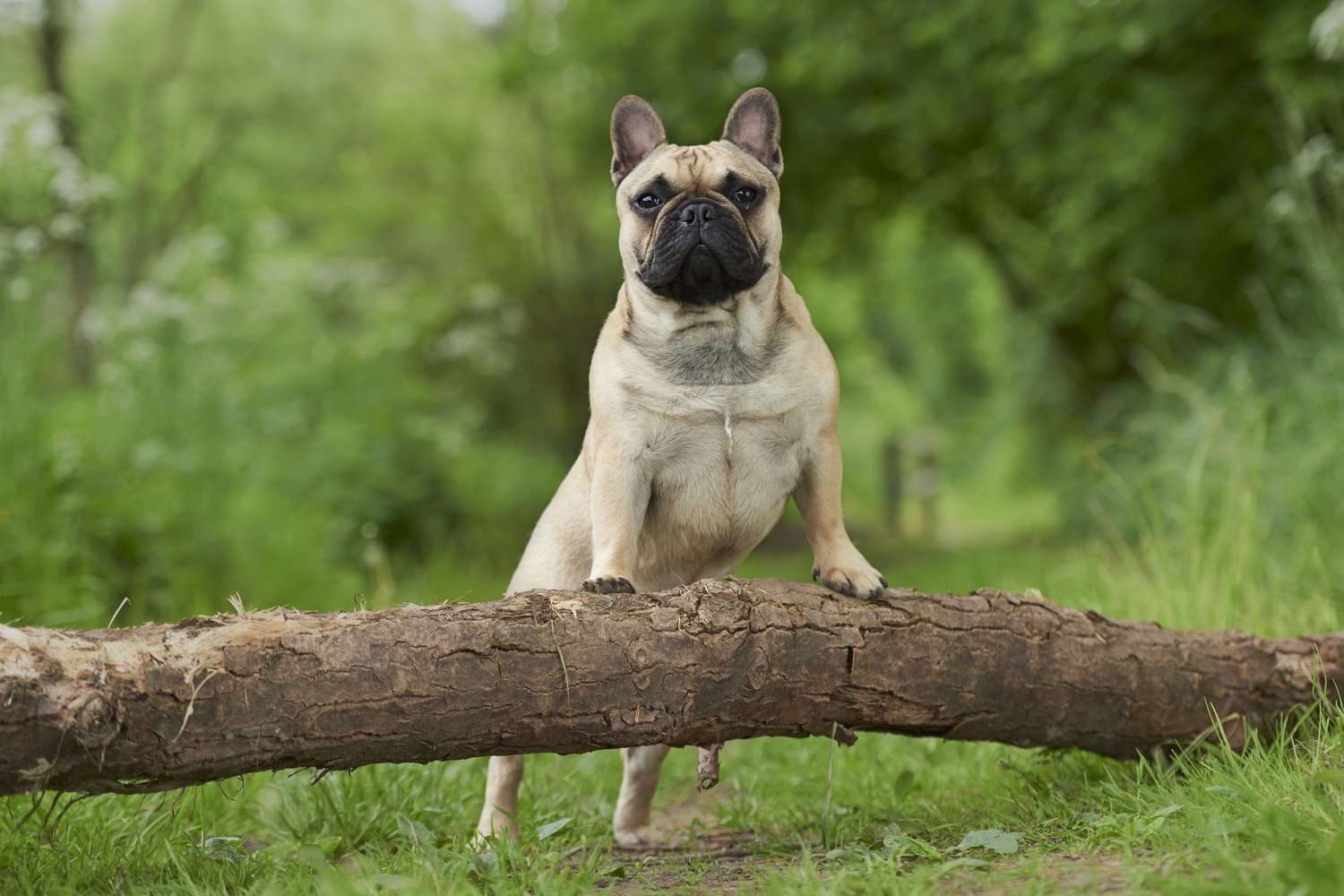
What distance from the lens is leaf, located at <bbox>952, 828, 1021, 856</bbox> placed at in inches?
140

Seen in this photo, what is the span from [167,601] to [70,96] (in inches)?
524

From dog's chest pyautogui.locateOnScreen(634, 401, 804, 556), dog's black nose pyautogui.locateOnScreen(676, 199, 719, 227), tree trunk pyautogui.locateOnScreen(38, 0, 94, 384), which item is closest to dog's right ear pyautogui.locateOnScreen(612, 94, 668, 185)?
dog's black nose pyautogui.locateOnScreen(676, 199, 719, 227)

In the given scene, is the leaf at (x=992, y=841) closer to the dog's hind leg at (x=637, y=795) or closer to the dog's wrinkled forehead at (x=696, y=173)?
the dog's hind leg at (x=637, y=795)

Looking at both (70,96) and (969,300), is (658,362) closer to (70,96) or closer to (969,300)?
(70,96)

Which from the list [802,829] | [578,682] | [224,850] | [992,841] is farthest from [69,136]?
[992,841]

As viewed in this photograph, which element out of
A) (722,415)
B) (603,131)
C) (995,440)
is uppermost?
(603,131)

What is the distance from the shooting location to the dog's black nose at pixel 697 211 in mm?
A: 3965

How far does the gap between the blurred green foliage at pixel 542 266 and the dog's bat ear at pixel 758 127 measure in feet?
9.55

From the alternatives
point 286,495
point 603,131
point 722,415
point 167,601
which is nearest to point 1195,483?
point 722,415

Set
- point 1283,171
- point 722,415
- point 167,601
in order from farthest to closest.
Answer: point 1283,171, point 167,601, point 722,415

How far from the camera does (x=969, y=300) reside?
37.3 metres

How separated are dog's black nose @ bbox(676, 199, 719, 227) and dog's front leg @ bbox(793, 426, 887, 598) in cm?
80

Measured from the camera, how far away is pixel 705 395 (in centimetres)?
405

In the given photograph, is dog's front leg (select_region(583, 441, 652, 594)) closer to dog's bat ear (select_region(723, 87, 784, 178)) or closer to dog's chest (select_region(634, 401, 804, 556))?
dog's chest (select_region(634, 401, 804, 556))
